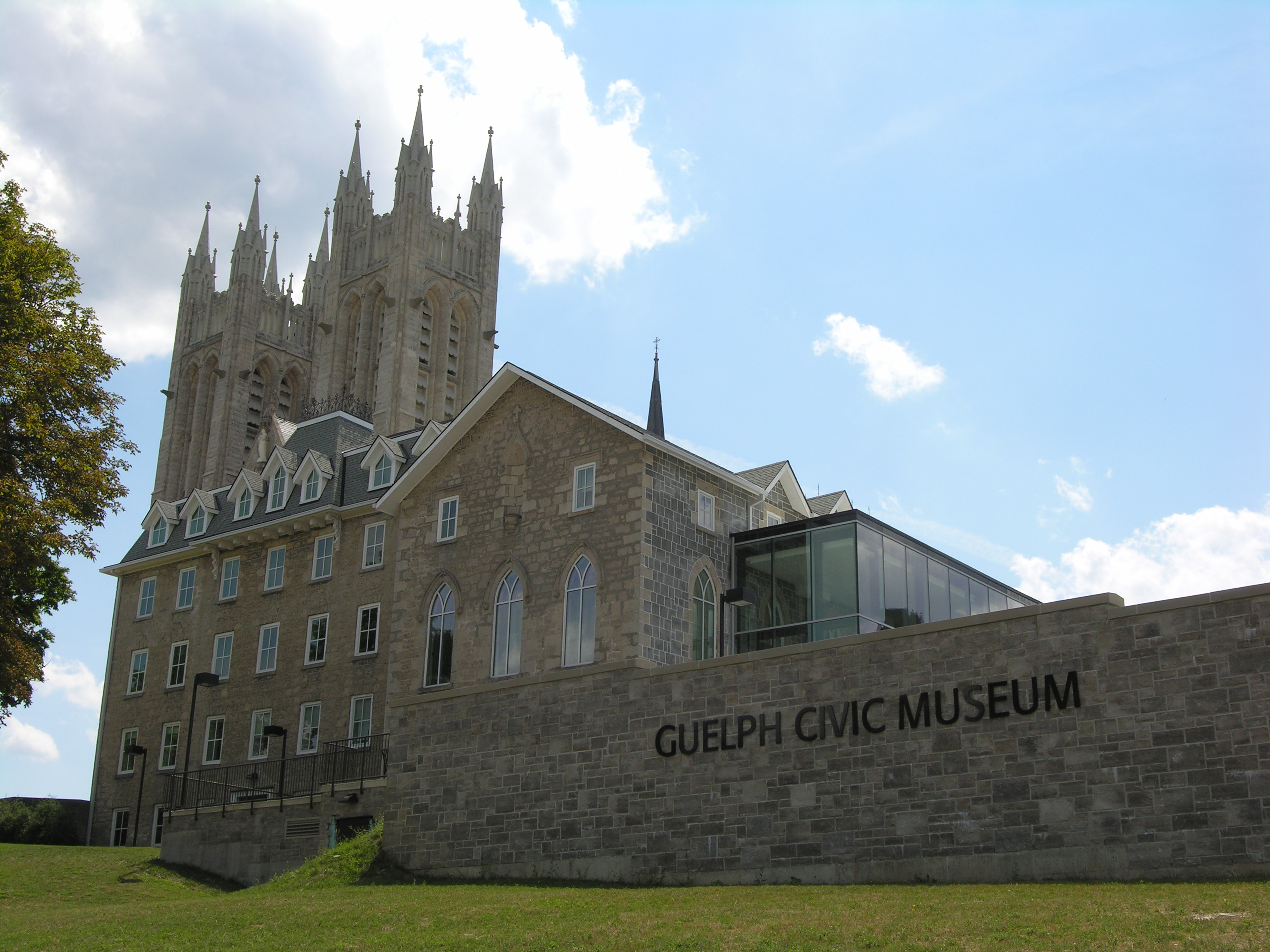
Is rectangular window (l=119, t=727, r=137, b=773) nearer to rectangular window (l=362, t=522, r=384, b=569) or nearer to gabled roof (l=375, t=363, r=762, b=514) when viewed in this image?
rectangular window (l=362, t=522, r=384, b=569)

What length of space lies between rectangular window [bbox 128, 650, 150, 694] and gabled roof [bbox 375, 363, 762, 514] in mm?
14313

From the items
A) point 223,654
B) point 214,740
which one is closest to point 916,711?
point 214,740

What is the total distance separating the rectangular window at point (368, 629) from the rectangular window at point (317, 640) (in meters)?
1.40

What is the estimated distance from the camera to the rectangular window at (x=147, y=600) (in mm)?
46406

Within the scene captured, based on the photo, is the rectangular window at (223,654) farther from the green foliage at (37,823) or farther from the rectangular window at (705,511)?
the rectangular window at (705,511)

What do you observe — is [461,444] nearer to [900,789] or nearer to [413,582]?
[413,582]

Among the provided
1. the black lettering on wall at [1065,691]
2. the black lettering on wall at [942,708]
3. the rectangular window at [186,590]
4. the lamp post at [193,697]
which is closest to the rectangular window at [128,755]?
Answer: the lamp post at [193,697]

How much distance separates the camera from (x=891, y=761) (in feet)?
70.3

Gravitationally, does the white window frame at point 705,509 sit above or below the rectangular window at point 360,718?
above

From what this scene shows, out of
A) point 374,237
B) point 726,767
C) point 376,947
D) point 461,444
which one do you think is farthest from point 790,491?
point 374,237

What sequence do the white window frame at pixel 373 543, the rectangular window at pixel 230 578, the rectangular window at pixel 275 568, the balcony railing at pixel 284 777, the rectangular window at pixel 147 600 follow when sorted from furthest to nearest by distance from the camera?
1. the rectangular window at pixel 147 600
2. the rectangular window at pixel 230 578
3. the rectangular window at pixel 275 568
4. the white window frame at pixel 373 543
5. the balcony railing at pixel 284 777

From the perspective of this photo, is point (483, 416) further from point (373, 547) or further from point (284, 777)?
point (284, 777)

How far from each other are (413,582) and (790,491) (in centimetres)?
984

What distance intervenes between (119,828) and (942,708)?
31.4 m
